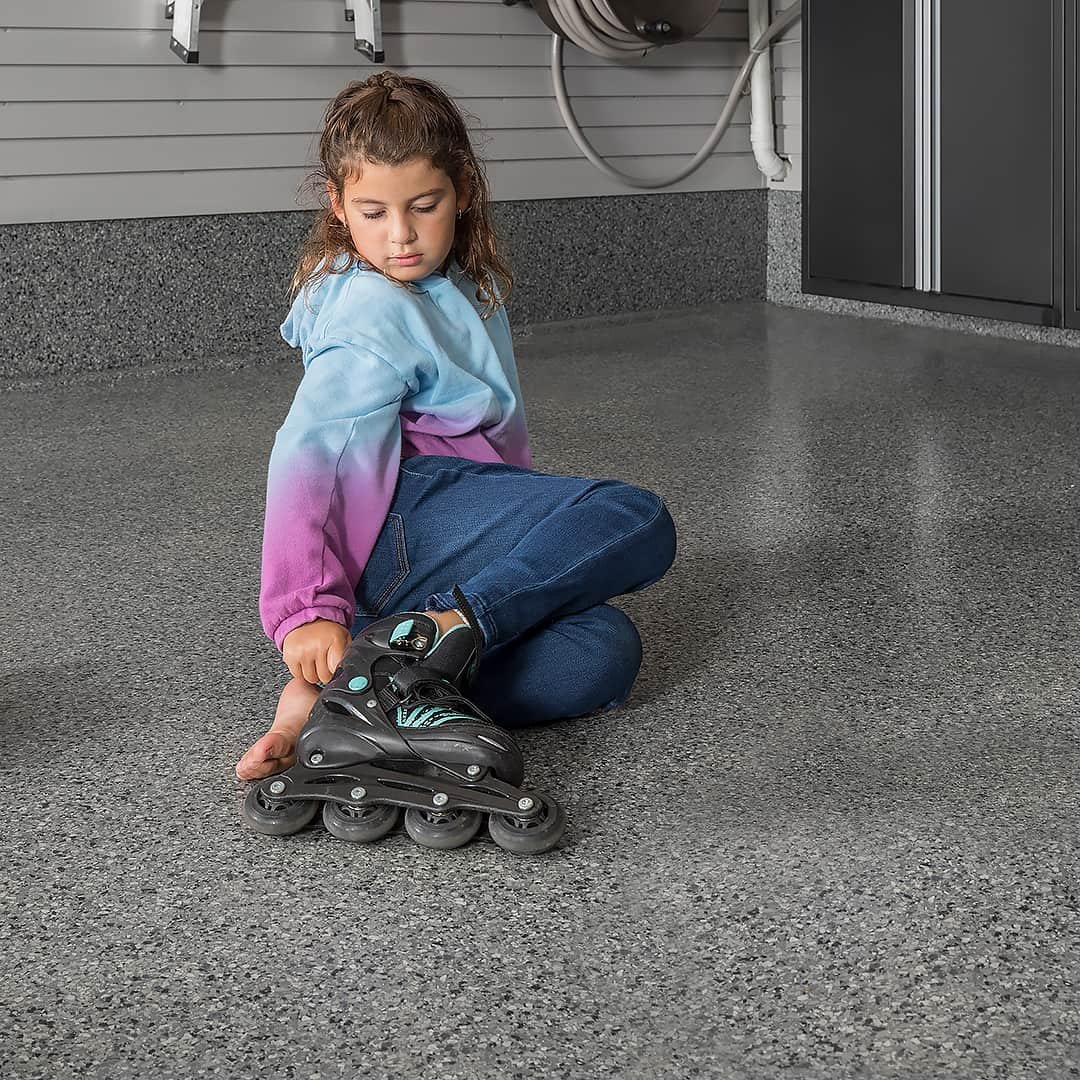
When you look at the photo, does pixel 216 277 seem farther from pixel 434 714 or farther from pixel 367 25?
pixel 434 714

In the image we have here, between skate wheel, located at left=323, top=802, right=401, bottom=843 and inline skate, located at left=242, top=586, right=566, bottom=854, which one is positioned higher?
inline skate, located at left=242, top=586, right=566, bottom=854

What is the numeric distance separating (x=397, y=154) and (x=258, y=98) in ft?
7.78

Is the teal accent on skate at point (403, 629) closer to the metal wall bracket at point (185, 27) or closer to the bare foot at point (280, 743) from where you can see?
the bare foot at point (280, 743)

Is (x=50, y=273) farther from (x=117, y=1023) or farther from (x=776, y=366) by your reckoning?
(x=117, y=1023)

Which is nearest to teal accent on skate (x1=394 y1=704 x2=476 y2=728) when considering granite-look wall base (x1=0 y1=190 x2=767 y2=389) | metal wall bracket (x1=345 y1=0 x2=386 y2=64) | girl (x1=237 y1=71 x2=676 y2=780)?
girl (x1=237 y1=71 x2=676 y2=780)

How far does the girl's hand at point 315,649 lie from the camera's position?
3.68ft

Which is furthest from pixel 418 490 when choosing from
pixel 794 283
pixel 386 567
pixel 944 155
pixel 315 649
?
pixel 794 283

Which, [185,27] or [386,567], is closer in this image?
[386,567]

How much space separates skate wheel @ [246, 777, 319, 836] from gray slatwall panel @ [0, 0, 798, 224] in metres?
2.53

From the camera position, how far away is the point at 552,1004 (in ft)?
2.60

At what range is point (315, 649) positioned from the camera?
1.12 metres

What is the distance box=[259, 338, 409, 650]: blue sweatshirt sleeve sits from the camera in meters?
1.14

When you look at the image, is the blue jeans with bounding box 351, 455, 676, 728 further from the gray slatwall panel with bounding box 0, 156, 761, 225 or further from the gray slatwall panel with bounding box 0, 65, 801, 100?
the gray slatwall panel with bounding box 0, 65, 801, 100

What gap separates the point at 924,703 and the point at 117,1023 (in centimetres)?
73
